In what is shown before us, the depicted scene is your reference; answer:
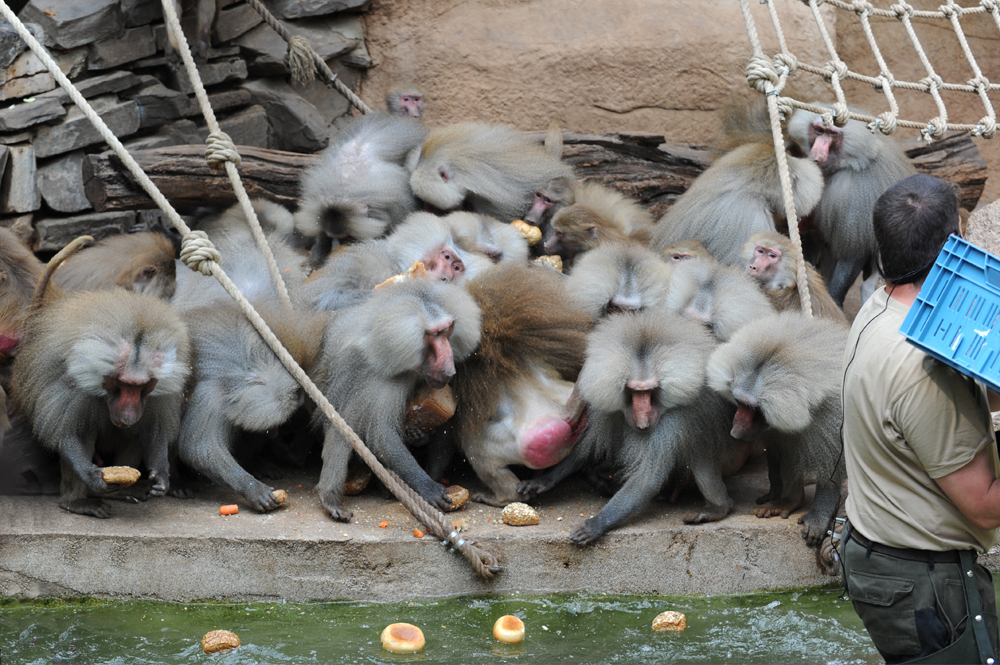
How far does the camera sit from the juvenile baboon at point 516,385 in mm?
4438

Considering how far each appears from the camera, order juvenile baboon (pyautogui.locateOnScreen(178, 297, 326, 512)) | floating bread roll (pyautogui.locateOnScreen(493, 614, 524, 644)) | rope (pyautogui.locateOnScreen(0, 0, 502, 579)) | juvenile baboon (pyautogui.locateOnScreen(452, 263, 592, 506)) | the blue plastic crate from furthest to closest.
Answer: juvenile baboon (pyautogui.locateOnScreen(452, 263, 592, 506))
juvenile baboon (pyautogui.locateOnScreen(178, 297, 326, 512))
rope (pyautogui.locateOnScreen(0, 0, 502, 579))
floating bread roll (pyautogui.locateOnScreen(493, 614, 524, 644))
the blue plastic crate

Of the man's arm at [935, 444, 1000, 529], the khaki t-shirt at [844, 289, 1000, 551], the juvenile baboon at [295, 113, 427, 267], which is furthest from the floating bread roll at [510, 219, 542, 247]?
the man's arm at [935, 444, 1000, 529]

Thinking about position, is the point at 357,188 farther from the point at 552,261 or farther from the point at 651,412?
the point at 651,412

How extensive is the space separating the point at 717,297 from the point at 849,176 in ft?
5.57

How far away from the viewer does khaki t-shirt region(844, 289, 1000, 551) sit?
2.32 m

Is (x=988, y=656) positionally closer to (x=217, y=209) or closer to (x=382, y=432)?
(x=382, y=432)

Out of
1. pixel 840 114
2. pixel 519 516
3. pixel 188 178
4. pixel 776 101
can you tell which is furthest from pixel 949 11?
pixel 188 178

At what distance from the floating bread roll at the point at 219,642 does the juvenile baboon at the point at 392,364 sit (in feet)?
2.60

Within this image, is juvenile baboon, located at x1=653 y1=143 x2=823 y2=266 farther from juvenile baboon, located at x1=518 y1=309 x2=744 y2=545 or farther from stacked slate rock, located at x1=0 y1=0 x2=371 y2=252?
stacked slate rock, located at x1=0 y1=0 x2=371 y2=252

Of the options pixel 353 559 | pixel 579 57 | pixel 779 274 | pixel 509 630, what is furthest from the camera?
pixel 579 57

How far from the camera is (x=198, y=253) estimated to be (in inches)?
173

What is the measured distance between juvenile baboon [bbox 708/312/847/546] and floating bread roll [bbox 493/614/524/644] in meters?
1.08

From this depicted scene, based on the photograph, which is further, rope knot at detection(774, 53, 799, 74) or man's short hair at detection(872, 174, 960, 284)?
rope knot at detection(774, 53, 799, 74)

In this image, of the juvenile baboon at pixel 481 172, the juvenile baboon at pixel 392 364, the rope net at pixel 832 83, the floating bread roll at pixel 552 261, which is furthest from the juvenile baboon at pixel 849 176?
the juvenile baboon at pixel 392 364
